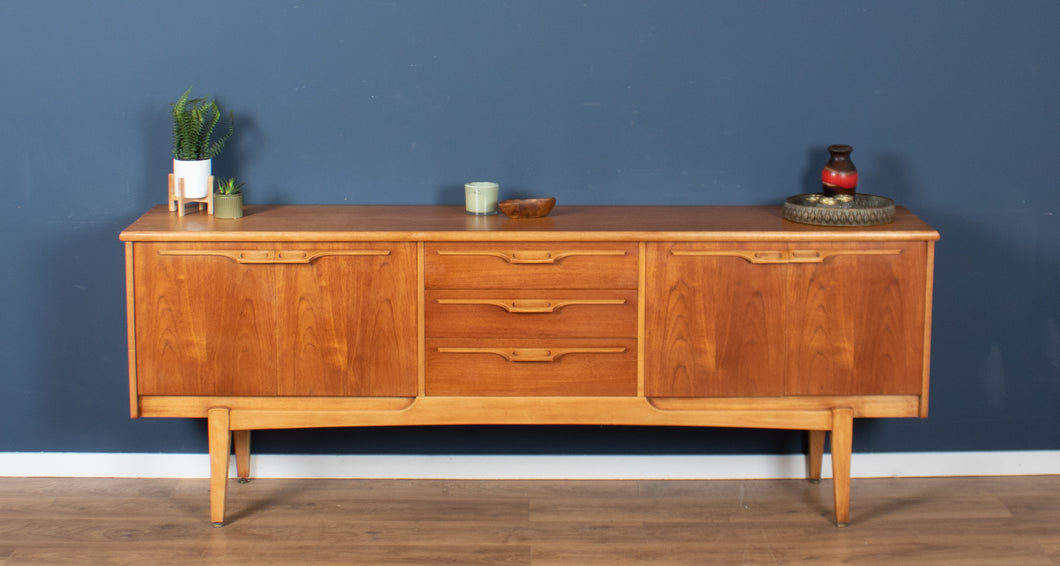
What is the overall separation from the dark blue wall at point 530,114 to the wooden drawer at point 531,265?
428 millimetres

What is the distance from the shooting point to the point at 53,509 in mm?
3367

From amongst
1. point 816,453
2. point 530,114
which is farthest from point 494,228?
point 816,453

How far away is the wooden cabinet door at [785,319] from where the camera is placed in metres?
3.03

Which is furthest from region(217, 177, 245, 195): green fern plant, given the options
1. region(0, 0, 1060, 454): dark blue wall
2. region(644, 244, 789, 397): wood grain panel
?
region(644, 244, 789, 397): wood grain panel

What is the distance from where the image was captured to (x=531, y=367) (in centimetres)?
310

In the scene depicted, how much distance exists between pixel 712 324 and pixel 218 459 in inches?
50.8

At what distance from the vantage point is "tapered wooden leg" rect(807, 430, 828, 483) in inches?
138

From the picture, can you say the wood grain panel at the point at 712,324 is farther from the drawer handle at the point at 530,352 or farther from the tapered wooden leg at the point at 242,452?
the tapered wooden leg at the point at 242,452

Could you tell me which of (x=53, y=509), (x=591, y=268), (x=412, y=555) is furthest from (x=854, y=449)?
(x=53, y=509)

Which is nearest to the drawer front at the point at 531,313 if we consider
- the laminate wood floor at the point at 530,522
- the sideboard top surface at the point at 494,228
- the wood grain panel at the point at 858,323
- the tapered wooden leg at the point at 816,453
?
the sideboard top surface at the point at 494,228

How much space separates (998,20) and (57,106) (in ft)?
8.28

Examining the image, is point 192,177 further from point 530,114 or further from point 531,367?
point 531,367

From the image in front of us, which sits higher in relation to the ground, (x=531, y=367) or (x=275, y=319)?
(x=275, y=319)

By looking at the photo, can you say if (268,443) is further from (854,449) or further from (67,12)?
(854,449)
